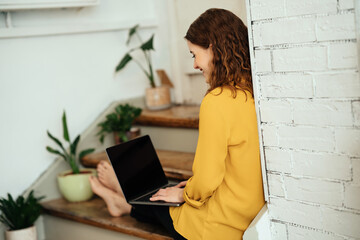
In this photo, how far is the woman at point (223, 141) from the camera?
1.51 meters

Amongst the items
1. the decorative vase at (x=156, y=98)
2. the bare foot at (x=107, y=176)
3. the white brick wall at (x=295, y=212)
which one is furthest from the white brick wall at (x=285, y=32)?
the decorative vase at (x=156, y=98)

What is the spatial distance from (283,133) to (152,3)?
1932 mm

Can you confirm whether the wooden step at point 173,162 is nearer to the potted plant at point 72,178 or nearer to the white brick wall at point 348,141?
the potted plant at point 72,178

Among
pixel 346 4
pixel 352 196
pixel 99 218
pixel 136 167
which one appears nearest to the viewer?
pixel 346 4

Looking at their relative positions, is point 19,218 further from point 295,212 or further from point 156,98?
point 295,212

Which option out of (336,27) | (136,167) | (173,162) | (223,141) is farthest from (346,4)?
(173,162)

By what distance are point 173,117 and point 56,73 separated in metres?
0.73

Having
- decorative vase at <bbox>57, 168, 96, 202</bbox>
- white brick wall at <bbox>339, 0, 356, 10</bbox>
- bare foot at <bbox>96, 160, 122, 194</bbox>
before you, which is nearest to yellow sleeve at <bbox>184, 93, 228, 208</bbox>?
white brick wall at <bbox>339, 0, 356, 10</bbox>

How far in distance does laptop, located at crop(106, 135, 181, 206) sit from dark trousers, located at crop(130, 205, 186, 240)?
1.9 inches

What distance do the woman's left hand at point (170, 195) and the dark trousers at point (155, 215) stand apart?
0.04m

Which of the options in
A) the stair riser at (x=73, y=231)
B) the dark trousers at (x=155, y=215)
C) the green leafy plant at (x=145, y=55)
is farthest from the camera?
the green leafy plant at (x=145, y=55)

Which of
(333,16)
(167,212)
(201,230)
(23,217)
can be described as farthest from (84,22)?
(333,16)

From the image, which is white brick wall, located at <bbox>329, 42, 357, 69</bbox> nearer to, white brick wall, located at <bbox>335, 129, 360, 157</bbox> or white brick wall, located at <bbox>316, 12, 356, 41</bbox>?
white brick wall, located at <bbox>316, 12, 356, 41</bbox>

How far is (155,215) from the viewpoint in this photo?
1.89 m
